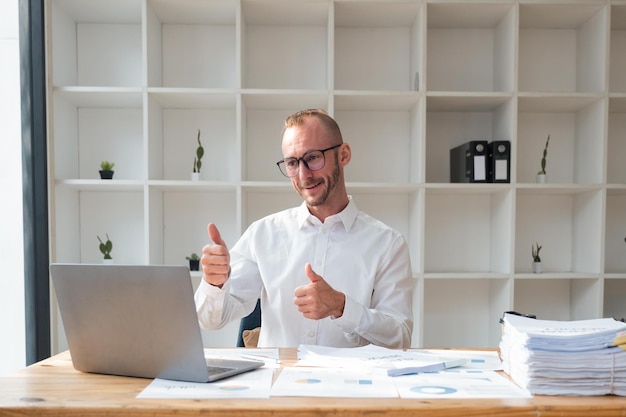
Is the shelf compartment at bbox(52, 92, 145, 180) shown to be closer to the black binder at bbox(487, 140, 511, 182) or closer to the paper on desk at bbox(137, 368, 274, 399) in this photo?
the black binder at bbox(487, 140, 511, 182)

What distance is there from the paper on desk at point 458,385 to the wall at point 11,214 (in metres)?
2.28

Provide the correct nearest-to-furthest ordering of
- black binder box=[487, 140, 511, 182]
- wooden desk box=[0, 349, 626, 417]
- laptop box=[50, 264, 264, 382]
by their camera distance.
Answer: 1. wooden desk box=[0, 349, 626, 417]
2. laptop box=[50, 264, 264, 382]
3. black binder box=[487, 140, 511, 182]

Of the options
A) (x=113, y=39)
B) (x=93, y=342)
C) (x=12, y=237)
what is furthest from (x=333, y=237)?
(x=113, y=39)

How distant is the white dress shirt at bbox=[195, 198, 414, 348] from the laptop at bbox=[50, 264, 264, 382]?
2.34ft

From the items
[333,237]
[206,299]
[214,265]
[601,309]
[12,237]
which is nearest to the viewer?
[214,265]

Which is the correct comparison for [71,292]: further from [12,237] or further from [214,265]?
[12,237]

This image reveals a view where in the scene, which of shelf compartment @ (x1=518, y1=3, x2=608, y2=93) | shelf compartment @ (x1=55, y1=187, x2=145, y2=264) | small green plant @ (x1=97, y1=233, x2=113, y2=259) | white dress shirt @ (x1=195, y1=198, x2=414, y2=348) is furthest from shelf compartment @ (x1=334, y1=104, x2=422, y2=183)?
small green plant @ (x1=97, y1=233, x2=113, y2=259)

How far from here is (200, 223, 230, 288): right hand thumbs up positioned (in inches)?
55.3

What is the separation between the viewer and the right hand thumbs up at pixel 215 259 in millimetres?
1405

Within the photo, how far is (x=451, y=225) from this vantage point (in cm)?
329

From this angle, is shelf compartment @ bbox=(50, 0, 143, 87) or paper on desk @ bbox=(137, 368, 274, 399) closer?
paper on desk @ bbox=(137, 368, 274, 399)

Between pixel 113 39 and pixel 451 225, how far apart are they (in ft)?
7.24

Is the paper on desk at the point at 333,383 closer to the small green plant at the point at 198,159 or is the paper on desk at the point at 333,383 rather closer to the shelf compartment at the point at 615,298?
the small green plant at the point at 198,159

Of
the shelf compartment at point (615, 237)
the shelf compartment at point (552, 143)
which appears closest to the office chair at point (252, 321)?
the shelf compartment at point (552, 143)
